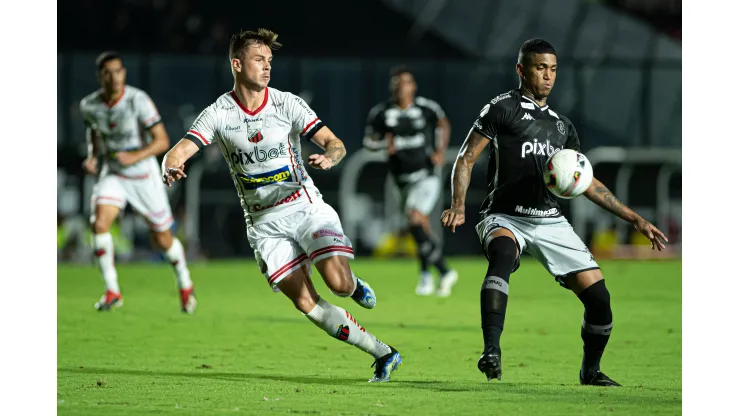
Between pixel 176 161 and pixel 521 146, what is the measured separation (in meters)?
2.04

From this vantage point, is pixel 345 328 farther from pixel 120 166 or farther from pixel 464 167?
pixel 120 166

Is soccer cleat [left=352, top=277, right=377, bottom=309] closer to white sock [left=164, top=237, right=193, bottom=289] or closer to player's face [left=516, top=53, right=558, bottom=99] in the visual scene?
player's face [left=516, top=53, right=558, bottom=99]

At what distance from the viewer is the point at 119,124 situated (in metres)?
11.4

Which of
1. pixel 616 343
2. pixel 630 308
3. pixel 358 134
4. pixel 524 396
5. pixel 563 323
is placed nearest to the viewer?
pixel 524 396

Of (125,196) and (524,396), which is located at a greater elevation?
(125,196)

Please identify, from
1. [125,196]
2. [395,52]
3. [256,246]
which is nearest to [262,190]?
[256,246]

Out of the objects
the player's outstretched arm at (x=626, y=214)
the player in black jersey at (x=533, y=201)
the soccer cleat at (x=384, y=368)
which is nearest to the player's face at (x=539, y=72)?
the player in black jersey at (x=533, y=201)

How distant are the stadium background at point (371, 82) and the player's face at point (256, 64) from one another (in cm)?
1450

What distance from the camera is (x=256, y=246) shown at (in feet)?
24.7

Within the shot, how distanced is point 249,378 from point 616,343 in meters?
3.43

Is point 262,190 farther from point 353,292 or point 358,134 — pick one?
point 358,134

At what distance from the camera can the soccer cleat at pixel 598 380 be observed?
702cm

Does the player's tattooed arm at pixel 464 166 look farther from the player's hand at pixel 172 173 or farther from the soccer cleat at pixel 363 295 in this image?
the player's hand at pixel 172 173

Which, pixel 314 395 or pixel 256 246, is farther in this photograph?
pixel 256 246
